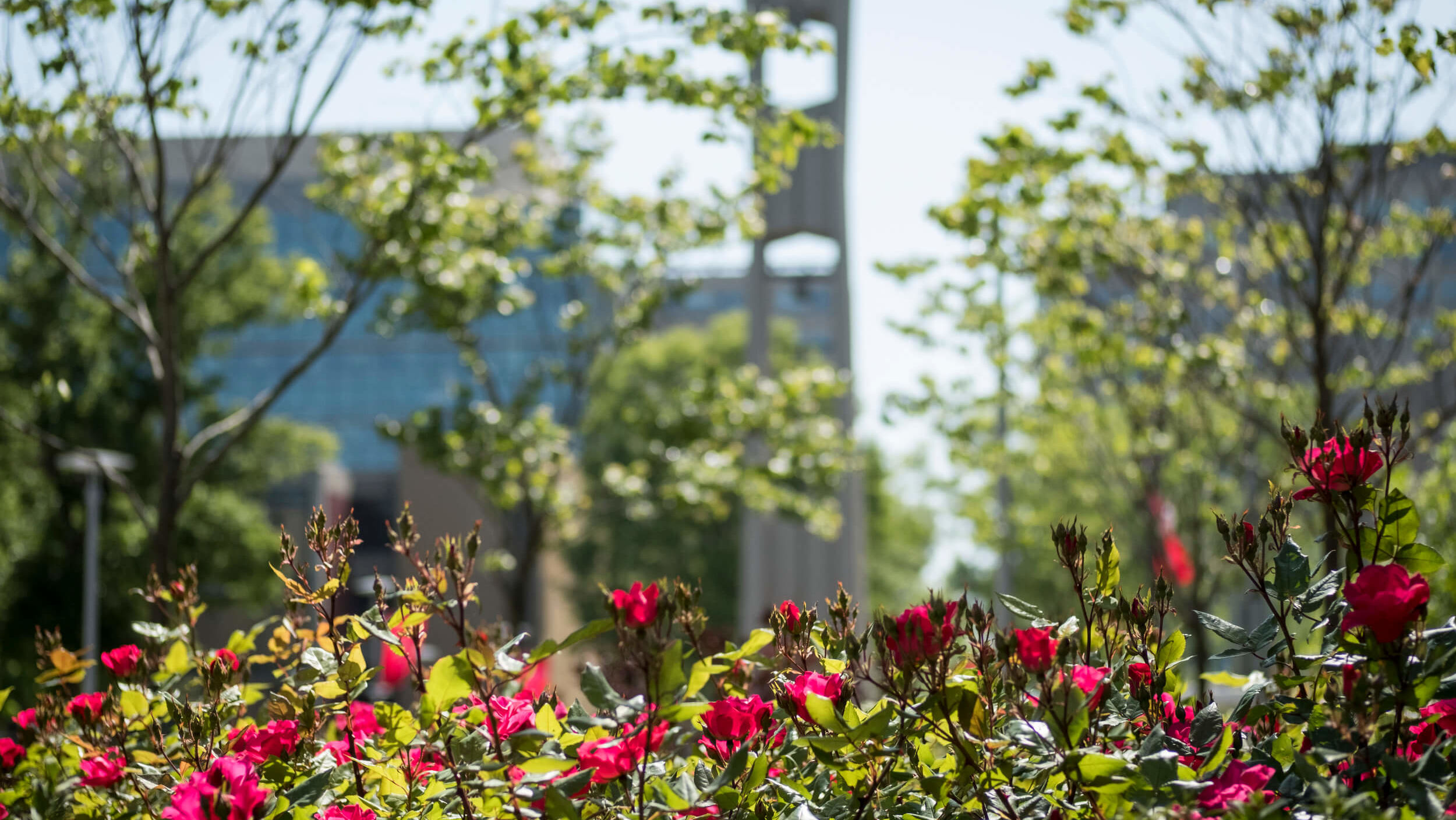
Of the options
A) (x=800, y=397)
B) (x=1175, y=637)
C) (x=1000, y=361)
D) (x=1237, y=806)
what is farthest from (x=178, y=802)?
(x=1000, y=361)

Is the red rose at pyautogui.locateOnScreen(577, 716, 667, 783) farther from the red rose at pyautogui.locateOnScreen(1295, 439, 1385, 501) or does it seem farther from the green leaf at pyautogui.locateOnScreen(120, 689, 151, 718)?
the green leaf at pyautogui.locateOnScreen(120, 689, 151, 718)

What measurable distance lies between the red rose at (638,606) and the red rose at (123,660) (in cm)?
151

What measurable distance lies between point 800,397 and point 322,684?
656 cm

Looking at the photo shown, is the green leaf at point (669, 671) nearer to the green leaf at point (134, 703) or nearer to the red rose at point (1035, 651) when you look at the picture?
the red rose at point (1035, 651)

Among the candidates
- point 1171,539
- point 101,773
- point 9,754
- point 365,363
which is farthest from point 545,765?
point 365,363

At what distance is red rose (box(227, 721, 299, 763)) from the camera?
212 centimetres

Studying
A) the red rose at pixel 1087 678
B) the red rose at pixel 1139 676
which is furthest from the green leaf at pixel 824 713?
the red rose at pixel 1139 676

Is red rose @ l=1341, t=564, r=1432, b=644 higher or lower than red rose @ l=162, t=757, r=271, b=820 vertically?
higher

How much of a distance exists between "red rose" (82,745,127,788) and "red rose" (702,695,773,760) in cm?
105

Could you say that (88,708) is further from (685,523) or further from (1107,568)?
(685,523)

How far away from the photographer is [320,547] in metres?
1.87

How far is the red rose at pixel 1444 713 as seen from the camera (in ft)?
5.62

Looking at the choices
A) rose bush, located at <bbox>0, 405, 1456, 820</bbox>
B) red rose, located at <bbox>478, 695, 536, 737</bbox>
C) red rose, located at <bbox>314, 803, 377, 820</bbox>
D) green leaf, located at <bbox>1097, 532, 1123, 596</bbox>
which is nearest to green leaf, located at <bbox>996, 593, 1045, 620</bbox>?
rose bush, located at <bbox>0, 405, 1456, 820</bbox>

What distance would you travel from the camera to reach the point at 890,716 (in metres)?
1.73
